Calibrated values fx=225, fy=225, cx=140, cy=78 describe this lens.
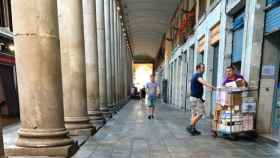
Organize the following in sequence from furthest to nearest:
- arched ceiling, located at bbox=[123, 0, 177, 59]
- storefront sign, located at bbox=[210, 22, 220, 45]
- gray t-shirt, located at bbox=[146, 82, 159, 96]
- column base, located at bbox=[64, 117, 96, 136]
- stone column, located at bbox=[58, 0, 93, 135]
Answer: arched ceiling, located at bbox=[123, 0, 177, 59], gray t-shirt, located at bbox=[146, 82, 159, 96], storefront sign, located at bbox=[210, 22, 220, 45], column base, located at bbox=[64, 117, 96, 136], stone column, located at bbox=[58, 0, 93, 135]

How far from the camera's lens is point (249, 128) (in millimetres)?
4867

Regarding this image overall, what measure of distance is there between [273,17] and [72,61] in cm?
445

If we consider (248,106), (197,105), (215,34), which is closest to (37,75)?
(197,105)

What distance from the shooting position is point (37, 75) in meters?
3.20

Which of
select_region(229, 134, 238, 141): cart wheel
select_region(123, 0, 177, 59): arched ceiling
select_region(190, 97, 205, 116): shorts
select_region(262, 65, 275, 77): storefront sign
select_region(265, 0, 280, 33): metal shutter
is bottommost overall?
select_region(229, 134, 238, 141): cart wheel

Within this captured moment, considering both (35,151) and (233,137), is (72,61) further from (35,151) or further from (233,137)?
(233,137)

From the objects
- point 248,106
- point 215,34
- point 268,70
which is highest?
point 215,34

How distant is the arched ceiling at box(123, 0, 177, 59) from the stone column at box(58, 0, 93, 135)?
47.4ft

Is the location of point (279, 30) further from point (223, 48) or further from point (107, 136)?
point (107, 136)

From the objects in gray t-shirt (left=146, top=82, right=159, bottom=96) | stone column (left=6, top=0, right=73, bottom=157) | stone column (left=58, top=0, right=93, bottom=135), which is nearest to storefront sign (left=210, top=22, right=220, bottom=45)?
gray t-shirt (left=146, top=82, right=159, bottom=96)

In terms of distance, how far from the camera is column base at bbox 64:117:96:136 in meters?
4.81

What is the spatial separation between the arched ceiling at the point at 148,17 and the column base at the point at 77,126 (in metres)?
15.2

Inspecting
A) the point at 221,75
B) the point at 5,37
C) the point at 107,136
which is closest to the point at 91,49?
the point at 107,136

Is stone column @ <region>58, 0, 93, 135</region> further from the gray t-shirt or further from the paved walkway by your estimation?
the gray t-shirt
